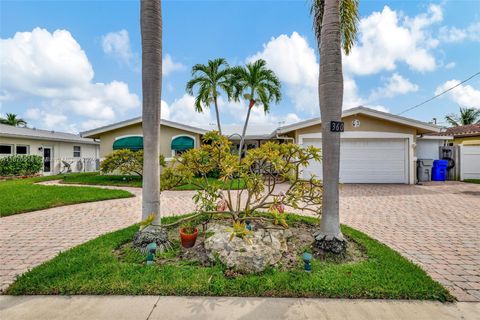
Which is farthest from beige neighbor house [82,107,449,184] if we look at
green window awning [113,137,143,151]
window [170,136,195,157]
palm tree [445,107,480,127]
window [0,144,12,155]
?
palm tree [445,107,480,127]

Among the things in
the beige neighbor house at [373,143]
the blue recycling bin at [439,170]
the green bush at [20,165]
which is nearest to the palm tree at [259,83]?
the beige neighbor house at [373,143]

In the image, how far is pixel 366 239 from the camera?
502 cm

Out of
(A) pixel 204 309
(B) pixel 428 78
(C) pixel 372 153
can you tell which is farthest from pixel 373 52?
(A) pixel 204 309

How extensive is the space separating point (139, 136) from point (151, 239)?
14059 mm

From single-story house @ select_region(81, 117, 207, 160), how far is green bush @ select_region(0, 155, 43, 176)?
4527mm

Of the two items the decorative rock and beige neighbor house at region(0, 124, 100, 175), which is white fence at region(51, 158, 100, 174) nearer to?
beige neighbor house at region(0, 124, 100, 175)

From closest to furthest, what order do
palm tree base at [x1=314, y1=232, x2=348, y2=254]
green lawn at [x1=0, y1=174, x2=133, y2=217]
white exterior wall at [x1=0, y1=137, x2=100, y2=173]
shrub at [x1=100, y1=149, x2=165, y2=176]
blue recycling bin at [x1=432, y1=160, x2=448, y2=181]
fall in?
1. palm tree base at [x1=314, y1=232, x2=348, y2=254]
2. green lawn at [x1=0, y1=174, x2=133, y2=217]
3. shrub at [x1=100, y1=149, x2=165, y2=176]
4. blue recycling bin at [x1=432, y1=160, x2=448, y2=181]
5. white exterior wall at [x1=0, y1=137, x2=100, y2=173]

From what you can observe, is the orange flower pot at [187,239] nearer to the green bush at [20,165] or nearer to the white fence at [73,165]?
the green bush at [20,165]

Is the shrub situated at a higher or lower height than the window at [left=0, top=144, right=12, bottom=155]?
lower

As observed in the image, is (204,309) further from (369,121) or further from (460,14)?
(460,14)

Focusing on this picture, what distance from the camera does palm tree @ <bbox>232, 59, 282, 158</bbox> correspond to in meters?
15.9

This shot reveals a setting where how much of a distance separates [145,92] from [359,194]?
10191 millimetres

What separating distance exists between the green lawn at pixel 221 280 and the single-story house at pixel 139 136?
1304cm

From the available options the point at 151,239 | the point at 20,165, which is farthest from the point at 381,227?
the point at 20,165
